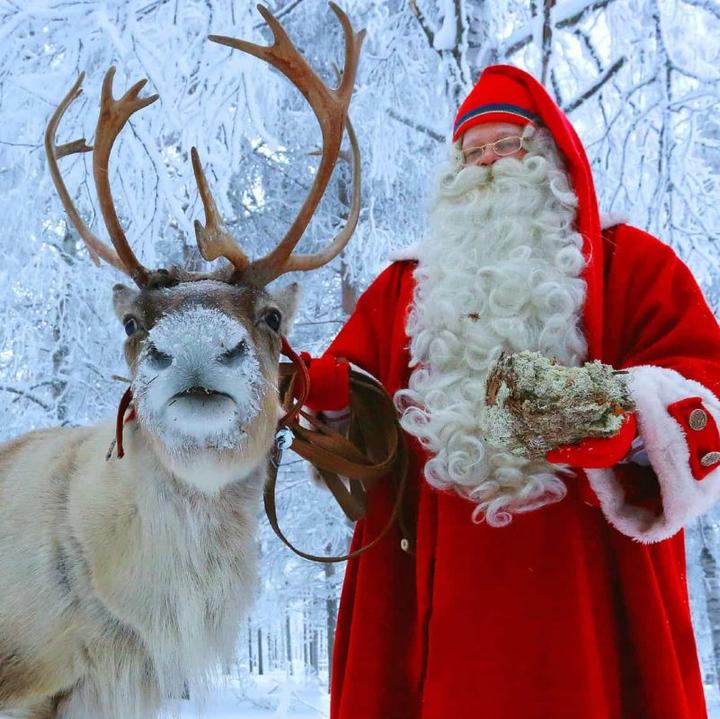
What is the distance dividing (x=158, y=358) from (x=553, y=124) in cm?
139

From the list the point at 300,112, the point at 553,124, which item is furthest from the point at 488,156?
the point at 300,112

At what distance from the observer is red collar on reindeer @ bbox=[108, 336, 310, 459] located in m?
2.29

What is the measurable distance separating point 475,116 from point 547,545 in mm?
1350

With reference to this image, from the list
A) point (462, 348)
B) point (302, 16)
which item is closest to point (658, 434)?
point (462, 348)

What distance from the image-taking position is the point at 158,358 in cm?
203

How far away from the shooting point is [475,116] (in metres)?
2.64

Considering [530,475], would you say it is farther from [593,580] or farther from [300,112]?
[300,112]

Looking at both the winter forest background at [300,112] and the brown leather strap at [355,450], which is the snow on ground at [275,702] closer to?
the winter forest background at [300,112]

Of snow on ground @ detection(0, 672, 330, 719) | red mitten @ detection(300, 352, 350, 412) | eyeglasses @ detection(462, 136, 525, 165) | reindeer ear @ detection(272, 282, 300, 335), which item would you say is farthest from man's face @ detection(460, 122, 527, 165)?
snow on ground @ detection(0, 672, 330, 719)

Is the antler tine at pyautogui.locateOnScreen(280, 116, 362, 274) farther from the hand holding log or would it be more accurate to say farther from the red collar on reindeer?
the hand holding log

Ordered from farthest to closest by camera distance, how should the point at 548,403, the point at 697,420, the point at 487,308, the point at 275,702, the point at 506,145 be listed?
the point at 275,702 < the point at 506,145 < the point at 487,308 < the point at 697,420 < the point at 548,403

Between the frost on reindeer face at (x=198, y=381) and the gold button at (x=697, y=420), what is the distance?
105 cm

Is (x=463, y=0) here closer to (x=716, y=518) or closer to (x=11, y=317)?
(x=11, y=317)

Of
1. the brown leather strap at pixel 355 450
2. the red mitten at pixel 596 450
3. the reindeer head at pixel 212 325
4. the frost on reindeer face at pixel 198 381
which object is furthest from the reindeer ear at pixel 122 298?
the red mitten at pixel 596 450
